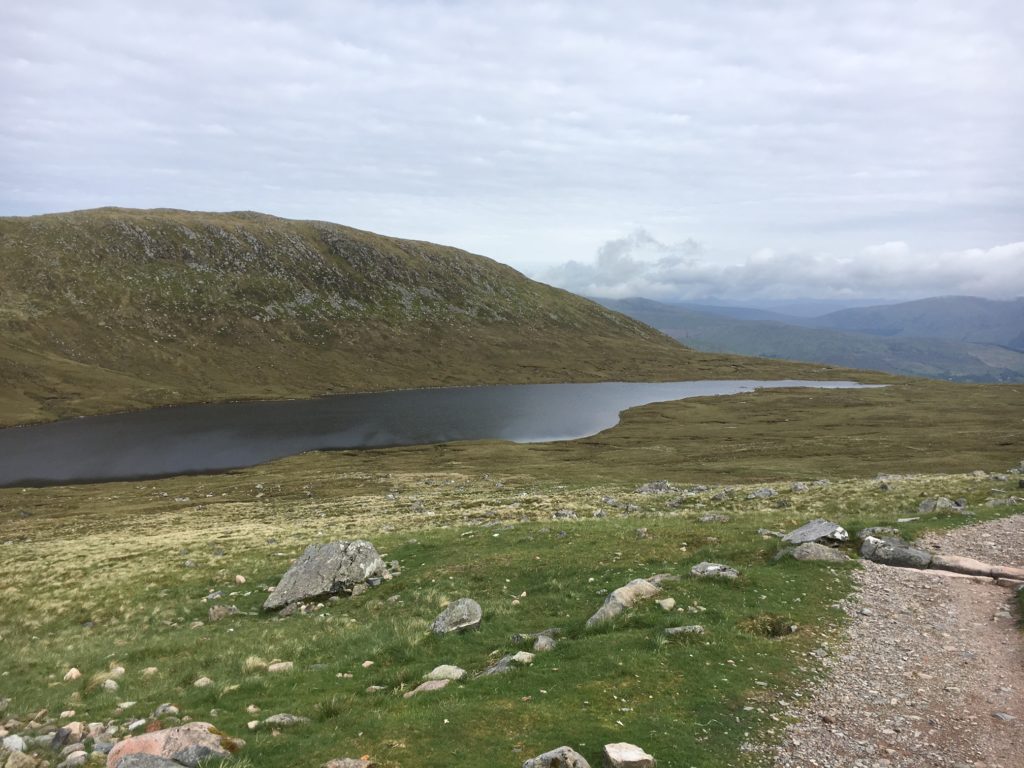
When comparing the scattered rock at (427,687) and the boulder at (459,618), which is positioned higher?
the scattered rock at (427,687)

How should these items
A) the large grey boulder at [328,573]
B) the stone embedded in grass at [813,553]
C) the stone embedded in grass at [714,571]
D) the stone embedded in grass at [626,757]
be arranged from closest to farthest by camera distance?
the stone embedded in grass at [626,757]
the stone embedded in grass at [714,571]
the stone embedded in grass at [813,553]
the large grey boulder at [328,573]

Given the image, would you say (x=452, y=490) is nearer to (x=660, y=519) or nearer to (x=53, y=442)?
(x=660, y=519)

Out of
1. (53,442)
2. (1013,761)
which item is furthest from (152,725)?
(53,442)

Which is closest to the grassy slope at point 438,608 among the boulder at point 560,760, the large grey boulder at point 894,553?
the boulder at point 560,760

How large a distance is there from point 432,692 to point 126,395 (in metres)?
165

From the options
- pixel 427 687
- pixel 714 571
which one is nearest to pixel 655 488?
pixel 714 571

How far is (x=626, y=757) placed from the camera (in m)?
9.50

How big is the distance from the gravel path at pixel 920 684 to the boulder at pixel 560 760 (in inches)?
152

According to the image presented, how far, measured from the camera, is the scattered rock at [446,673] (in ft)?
46.3

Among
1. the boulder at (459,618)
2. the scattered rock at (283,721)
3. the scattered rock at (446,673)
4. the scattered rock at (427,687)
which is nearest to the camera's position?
the scattered rock at (283,721)

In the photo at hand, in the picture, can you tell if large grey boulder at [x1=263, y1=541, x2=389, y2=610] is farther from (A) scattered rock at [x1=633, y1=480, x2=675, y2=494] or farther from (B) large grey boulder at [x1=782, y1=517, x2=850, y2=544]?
(A) scattered rock at [x1=633, y1=480, x2=675, y2=494]

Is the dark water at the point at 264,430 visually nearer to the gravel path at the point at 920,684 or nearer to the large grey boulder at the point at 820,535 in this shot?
the large grey boulder at the point at 820,535

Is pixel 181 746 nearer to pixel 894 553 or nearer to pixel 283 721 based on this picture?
pixel 283 721

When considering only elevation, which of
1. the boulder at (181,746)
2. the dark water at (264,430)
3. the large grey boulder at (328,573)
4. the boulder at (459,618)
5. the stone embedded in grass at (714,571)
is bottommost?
the dark water at (264,430)
